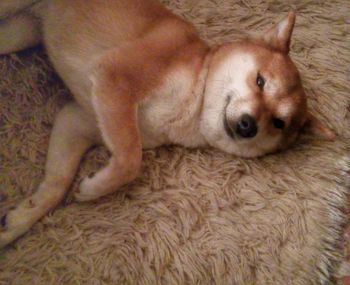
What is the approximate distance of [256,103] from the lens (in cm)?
163

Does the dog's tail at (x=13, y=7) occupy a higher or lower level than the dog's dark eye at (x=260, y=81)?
higher

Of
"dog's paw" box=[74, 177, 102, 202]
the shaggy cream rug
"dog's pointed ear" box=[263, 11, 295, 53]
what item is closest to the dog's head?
"dog's pointed ear" box=[263, 11, 295, 53]

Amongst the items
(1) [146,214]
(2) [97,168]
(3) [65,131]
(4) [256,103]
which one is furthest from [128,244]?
(4) [256,103]

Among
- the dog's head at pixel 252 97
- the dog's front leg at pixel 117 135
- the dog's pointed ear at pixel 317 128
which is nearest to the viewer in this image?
the dog's front leg at pixel 117 135

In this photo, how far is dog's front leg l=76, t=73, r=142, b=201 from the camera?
1.55 m

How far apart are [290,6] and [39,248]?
73.0 inches

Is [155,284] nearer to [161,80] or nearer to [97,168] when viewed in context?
[97,168]

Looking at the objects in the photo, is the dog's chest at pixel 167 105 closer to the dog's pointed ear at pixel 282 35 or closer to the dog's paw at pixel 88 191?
the dog's paw at pixel 88 191

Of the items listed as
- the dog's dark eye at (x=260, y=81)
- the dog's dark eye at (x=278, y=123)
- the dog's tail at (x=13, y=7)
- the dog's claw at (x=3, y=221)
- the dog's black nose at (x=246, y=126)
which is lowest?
the dog's claw at (x=3, y=221)

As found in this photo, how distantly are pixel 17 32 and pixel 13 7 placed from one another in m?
0.12

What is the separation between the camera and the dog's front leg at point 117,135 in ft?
5.08

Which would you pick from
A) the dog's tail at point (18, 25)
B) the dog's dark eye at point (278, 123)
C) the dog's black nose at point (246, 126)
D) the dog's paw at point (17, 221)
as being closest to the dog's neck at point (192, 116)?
the dog's black nose at point (246, 126)

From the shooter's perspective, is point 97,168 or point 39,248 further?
point 97,168

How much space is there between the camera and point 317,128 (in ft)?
6.16
